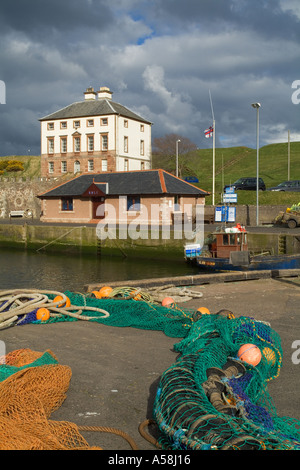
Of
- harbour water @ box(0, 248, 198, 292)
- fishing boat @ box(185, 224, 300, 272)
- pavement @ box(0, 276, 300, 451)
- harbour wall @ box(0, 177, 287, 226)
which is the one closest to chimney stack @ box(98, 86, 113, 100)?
harbour wall @ box(0, 177, 287, 226)

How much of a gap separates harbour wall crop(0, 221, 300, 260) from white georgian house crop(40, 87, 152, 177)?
21101 mm

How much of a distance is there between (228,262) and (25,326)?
15704mm

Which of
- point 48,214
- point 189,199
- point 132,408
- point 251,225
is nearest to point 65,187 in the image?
point 48,214

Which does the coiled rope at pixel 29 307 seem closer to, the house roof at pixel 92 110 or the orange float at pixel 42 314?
the orange float at pixel 42 314

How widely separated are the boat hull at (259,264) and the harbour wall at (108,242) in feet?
9.21

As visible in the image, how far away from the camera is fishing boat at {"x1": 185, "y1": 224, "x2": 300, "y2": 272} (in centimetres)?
2147

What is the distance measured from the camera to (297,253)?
2400cm

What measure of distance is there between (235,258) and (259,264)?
1248mm

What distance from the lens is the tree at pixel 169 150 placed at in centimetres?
6509

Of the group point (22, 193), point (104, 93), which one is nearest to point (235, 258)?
point (22, 193)

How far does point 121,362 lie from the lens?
565 cm

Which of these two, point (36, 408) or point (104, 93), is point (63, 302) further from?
point (104, 93)

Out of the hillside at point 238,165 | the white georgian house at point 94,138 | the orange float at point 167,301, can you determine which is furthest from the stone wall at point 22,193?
the orange float at point 167,301

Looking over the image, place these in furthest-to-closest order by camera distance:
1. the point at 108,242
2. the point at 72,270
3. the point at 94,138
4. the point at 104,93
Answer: the point at 104,93 → the point at 94,138 → the point at 108,242 → the point at 72,270
